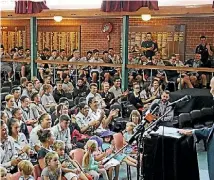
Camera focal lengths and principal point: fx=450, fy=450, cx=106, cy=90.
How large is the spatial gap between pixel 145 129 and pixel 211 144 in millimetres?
536

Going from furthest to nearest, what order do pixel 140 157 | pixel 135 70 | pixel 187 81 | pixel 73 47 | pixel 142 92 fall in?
1. pixel 73 47
2. pixel 135 70
3. pixel 187 81
4. pixel 142 92
5. pixel 140 157

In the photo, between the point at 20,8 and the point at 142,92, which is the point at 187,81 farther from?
the point at 20,8

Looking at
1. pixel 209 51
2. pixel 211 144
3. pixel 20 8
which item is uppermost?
pixel 20 8

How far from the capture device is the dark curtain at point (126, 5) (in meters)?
8.27

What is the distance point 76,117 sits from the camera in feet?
18.8

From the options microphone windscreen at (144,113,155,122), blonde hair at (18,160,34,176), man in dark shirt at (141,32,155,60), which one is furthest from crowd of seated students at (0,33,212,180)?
microphone windscreen at (144,113,155,122)

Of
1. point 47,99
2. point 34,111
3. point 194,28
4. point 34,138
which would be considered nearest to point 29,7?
point 47,99

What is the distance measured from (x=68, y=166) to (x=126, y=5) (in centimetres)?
506

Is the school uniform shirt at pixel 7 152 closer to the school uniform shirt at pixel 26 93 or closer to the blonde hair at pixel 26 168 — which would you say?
the blonde hair at pixel 26 168

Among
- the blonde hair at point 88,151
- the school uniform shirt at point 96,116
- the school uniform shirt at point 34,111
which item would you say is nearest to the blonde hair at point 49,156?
the blonde hair at point 88,151

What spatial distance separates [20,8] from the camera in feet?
31.2

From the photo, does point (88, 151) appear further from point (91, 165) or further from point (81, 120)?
point (81, 120)

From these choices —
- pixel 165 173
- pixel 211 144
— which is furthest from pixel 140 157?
pixel 211 144

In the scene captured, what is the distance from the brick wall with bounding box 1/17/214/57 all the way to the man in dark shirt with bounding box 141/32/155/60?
1.29ft
